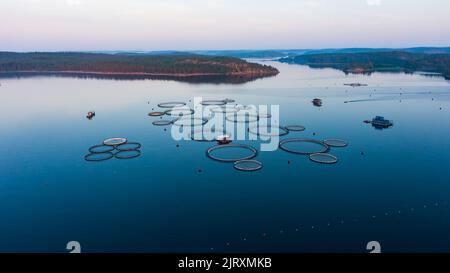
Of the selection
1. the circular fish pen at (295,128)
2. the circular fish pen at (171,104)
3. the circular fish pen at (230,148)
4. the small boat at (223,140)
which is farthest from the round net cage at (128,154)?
the circular fish pen at (171,104)

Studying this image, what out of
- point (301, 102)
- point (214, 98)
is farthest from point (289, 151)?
point (214, 98)

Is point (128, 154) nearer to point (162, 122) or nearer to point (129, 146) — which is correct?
point (129, 146)

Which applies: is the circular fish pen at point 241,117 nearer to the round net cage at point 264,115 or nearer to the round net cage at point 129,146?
the round net cage at point 264,115

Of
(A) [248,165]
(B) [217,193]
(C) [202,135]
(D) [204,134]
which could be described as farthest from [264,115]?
(B) [217,193]

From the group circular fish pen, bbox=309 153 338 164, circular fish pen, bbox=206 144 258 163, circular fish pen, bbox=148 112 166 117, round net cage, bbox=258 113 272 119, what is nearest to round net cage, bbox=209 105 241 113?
round net cage, bbox=258 113 272 119

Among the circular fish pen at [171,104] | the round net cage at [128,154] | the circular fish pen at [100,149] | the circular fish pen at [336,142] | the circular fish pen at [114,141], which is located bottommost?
the round net cage at [128,154]

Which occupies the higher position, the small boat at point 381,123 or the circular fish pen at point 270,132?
the small boat at point 381,123
